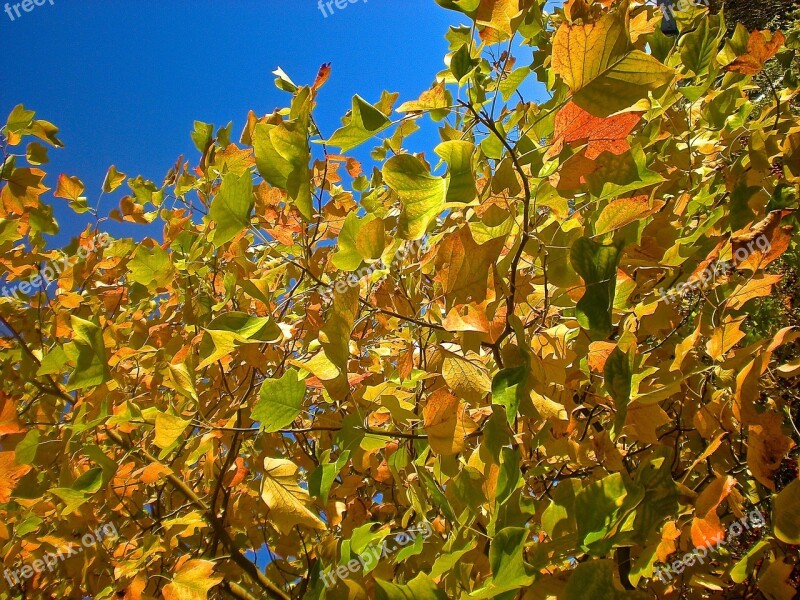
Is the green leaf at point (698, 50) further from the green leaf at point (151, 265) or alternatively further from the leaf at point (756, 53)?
the green leaf at point (151, 265)

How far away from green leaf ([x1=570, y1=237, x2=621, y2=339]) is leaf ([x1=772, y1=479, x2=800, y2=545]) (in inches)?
12.5

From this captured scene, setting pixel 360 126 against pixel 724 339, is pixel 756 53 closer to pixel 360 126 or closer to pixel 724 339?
pixel 724 339

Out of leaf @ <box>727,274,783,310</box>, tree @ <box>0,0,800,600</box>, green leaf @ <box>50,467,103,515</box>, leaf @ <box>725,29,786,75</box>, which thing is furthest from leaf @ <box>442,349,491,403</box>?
leaf @ <box>725,29,786,75</box>

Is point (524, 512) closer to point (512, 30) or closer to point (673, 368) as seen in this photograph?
point (673, 368)

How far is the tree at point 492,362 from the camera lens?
0.62 m

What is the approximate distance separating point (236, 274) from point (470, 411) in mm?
609

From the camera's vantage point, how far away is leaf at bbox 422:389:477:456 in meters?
0.68

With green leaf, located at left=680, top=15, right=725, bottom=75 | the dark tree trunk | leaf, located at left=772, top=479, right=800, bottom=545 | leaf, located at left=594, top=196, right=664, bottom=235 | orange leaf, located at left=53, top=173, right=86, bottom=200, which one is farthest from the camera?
the dark tree trunk

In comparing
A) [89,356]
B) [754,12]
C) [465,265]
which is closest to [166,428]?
[89,356]

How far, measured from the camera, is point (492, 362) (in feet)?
3.49

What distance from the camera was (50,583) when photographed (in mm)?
1778

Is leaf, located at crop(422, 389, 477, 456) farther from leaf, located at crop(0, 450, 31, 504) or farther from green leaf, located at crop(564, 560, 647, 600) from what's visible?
leaf, located at crop(0, 450, 31, 504)

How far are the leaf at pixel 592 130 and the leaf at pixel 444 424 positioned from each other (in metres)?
0.35

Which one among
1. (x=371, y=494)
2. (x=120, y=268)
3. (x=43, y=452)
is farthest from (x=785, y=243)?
(x=120, y=268)
